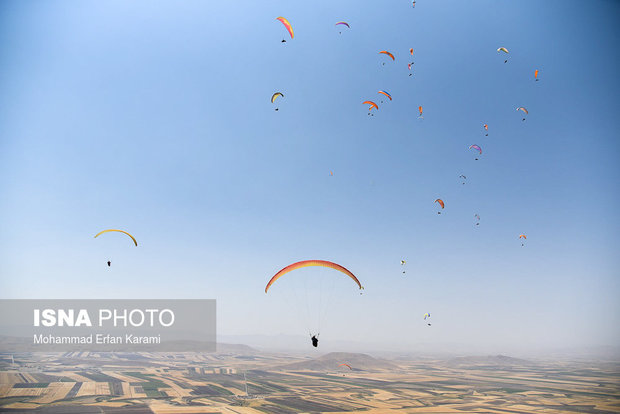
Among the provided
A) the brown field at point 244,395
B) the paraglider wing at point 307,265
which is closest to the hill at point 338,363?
the brown field at point 244,395

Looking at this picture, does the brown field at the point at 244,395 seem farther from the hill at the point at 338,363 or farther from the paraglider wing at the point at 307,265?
the hill at the point at 338,363

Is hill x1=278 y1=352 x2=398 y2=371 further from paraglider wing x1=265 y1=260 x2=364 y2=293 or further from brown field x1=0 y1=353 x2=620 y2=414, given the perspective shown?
paraglider wing x1=265 y1=260 x2=364 y2=293

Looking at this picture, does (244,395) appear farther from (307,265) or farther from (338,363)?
(338,363)

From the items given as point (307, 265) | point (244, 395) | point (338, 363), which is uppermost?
point (307, 265)

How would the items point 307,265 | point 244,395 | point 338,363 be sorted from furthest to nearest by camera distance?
1. point 338,363
2. point 244,395
3. point 307,265

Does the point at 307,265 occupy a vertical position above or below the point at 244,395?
above

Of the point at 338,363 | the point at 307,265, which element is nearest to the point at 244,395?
the point at 307,265

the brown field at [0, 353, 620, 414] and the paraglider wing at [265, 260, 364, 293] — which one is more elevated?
the paraglider wing at [265, 260, 364, 293]

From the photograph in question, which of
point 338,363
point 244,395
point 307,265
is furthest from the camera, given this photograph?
point 338,363

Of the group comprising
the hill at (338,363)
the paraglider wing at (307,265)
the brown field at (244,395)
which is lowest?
the hill at (338,363)

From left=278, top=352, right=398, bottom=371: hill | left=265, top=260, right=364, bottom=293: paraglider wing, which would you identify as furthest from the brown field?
left=278, top=352, right=398, bottom=371: hill

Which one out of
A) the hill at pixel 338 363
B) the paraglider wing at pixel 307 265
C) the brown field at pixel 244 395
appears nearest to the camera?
the paraglider wing at pixel 307 265
